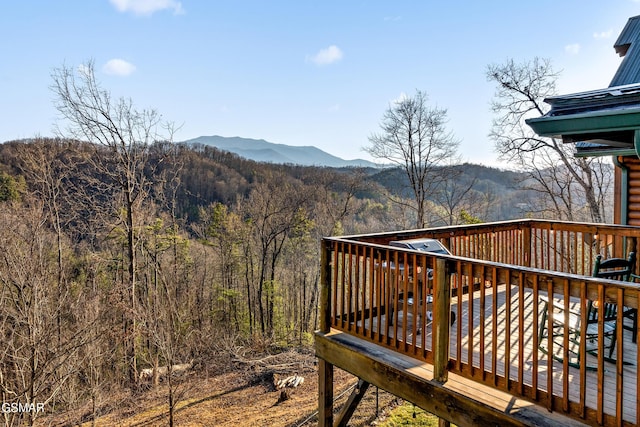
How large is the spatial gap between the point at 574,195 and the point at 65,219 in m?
21.7

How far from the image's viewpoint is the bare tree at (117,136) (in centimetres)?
1275

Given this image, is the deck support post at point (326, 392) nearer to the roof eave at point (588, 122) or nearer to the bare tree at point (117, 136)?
the roof eave at point (588, 122)

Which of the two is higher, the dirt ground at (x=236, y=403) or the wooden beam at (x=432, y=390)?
the wooden beam at (x=432, y=390)

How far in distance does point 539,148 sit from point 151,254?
56.0 ft

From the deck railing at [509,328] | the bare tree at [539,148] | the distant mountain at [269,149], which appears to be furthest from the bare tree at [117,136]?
the distant mountain at [269,149]

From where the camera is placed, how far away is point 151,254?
15812 mm

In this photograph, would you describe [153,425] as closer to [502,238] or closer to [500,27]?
[502,238]

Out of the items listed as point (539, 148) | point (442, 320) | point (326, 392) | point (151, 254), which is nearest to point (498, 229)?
point (442, 320)

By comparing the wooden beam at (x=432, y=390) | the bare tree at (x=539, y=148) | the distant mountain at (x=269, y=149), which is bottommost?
the wooden beam at (x=432, y=390)

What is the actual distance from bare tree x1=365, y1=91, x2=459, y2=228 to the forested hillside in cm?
136

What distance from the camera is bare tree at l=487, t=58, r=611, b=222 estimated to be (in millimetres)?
16797

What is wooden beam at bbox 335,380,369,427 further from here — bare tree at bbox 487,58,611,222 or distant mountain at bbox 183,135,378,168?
distant mountain at bbox 183,135,378,168

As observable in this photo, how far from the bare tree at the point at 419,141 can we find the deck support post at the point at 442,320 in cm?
1649

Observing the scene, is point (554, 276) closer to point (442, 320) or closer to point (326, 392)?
point (442, 320)
